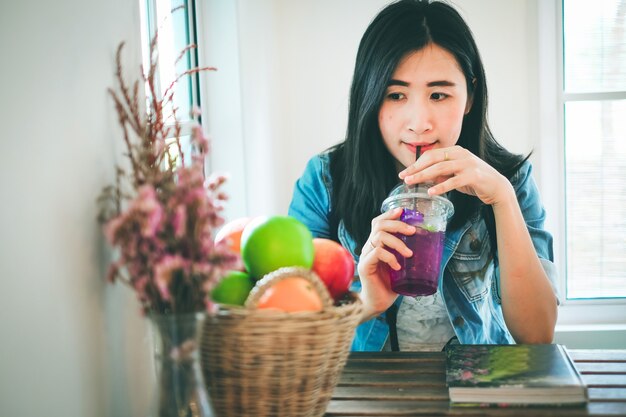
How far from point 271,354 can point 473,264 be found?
0.95 metres

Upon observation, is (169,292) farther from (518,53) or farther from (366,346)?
(518,53)

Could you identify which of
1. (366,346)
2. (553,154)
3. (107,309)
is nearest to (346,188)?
(366,346)

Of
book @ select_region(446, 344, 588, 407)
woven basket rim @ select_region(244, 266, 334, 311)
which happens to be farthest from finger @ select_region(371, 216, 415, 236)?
woven basket rim @ select_region(244, 266, 334, 311)

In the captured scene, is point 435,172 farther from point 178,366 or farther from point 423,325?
point 178,366

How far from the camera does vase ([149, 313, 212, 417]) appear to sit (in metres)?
0.68

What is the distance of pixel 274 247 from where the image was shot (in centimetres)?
91

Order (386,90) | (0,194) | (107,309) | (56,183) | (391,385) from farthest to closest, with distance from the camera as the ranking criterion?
(386,90) < (391,385) < (107,309) < (56,183) < (0,194)

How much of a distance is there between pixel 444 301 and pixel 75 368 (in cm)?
101

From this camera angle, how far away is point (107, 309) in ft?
2.97

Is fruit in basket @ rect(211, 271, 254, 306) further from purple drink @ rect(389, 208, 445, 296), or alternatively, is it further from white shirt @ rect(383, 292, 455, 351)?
white shirt @ rect(383, 292, 455, 351)

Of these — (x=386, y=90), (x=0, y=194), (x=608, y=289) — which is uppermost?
(x=386, y=90)

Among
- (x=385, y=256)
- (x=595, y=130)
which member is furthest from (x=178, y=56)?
(x=595, y=130)

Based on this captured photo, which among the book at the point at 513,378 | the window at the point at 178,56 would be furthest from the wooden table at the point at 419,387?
the window at the point at 178,56

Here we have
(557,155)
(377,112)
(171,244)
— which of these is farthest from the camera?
(557,155)
